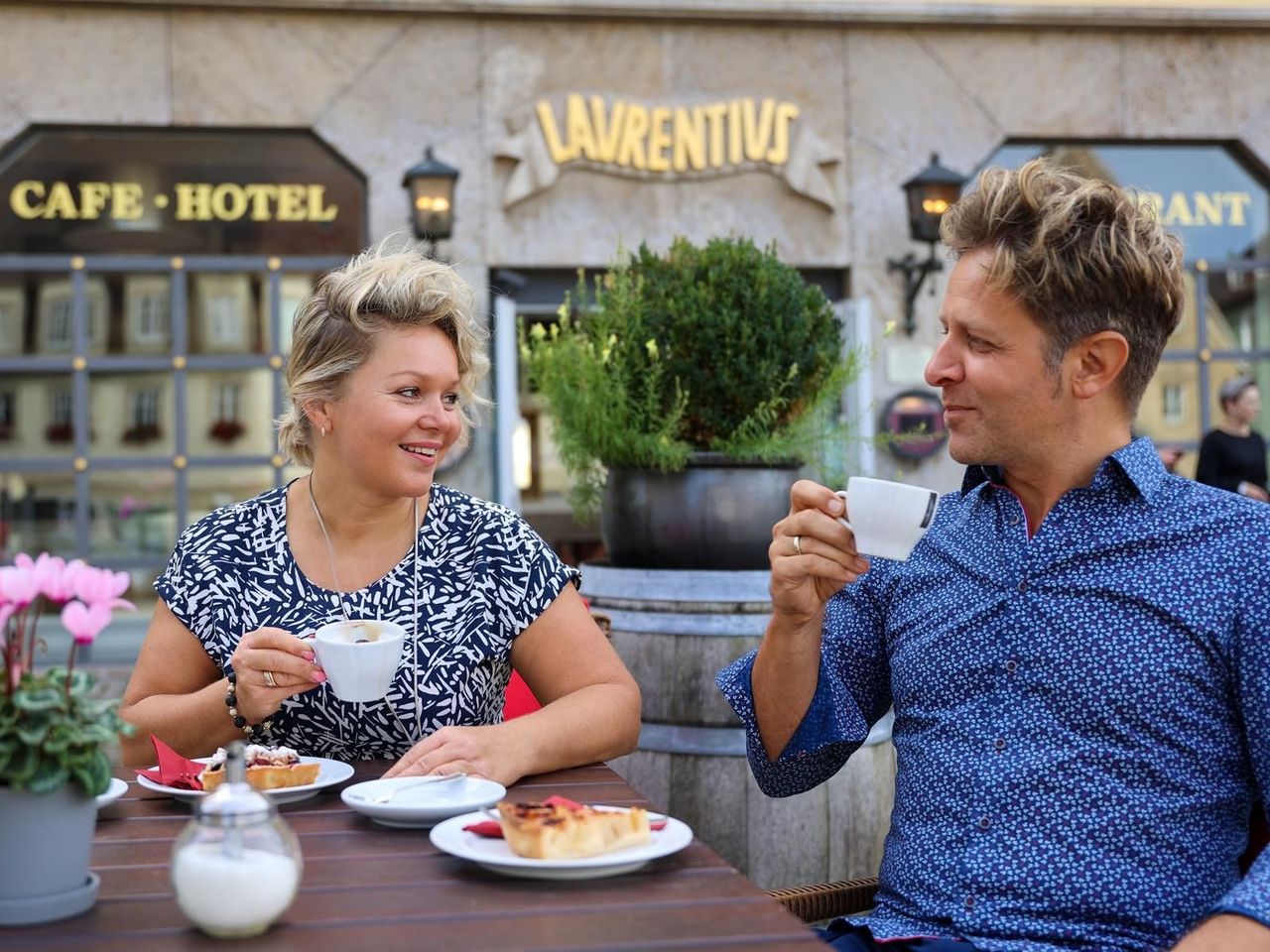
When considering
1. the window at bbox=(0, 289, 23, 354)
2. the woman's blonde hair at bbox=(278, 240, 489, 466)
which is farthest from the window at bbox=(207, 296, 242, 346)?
the woman's blonde hair at bbox=(278, 240, 489, 466)

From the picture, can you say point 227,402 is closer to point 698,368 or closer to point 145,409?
point 145,409

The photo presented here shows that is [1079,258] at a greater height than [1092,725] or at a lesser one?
greater

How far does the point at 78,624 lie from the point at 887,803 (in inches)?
84.6

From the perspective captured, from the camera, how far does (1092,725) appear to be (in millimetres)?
1685

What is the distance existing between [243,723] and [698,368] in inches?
63.8

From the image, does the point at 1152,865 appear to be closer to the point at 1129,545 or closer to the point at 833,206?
the point at 1129,545

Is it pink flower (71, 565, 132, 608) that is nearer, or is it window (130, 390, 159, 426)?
pink flower (71, 565, 132, 608)

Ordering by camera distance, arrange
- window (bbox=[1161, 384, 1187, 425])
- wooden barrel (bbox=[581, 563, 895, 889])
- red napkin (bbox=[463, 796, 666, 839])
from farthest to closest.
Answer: window (bbox=[1161, 384, 1187, 425]) < wooden barrel (bbox=[581, 563, 895, 889]) < red napkin (bbox=[463, 796, 666, 839])

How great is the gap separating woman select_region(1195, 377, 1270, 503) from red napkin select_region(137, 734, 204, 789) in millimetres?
6538

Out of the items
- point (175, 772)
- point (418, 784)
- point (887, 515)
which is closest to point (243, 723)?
point (175, 772)

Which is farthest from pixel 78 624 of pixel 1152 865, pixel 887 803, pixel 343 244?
pixel 343 244

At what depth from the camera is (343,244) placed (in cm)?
725

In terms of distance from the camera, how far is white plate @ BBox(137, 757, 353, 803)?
1693 mm

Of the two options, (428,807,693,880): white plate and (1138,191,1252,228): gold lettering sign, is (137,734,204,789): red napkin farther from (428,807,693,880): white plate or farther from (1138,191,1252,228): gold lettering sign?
→ (1138,191,1252,228): gold lettering sign
